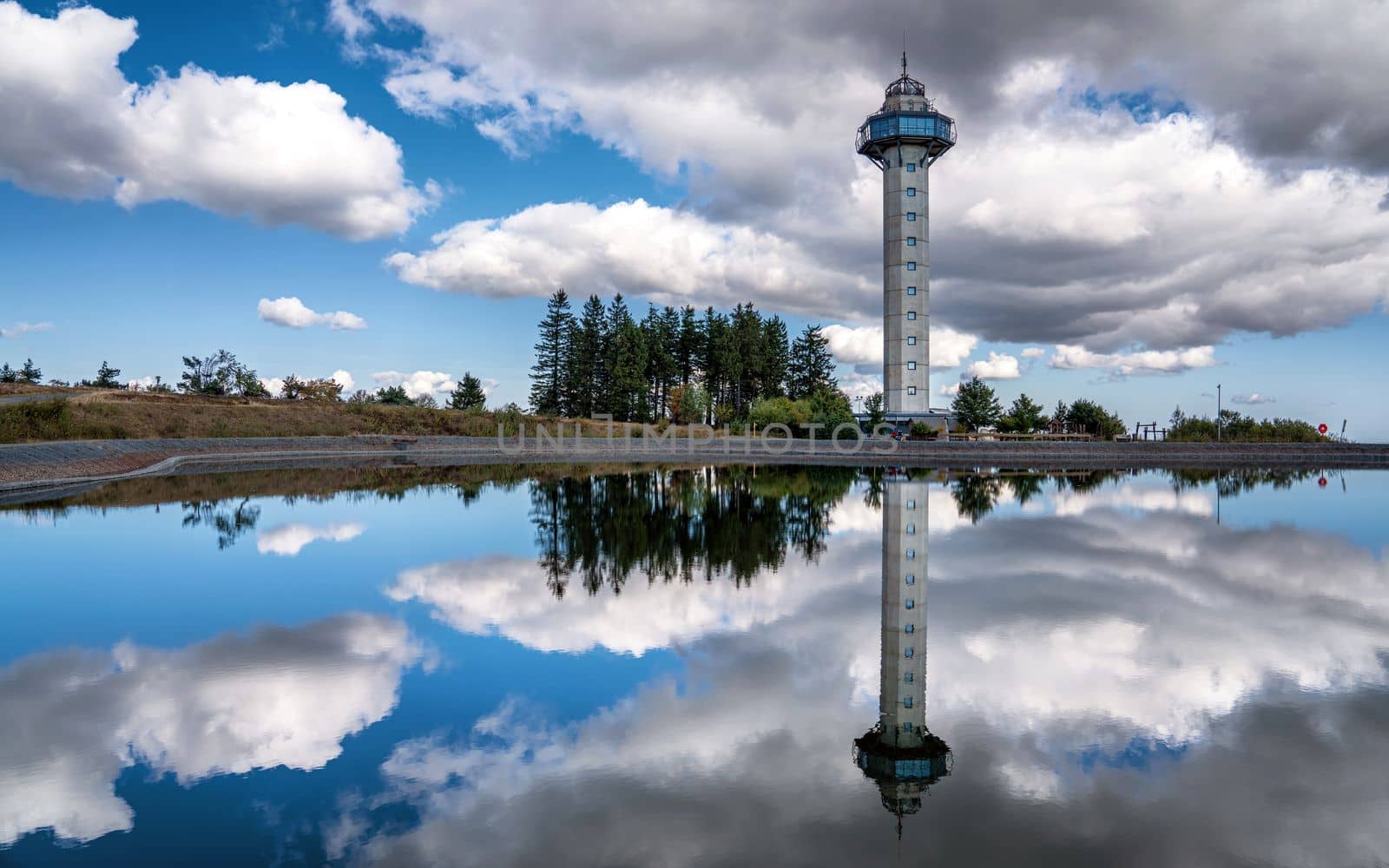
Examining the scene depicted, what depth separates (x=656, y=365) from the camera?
229 ft

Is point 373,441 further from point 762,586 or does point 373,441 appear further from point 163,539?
point 762,586

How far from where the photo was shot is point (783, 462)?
37.9 m

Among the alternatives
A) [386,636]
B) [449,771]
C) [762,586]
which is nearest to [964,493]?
[762,586]

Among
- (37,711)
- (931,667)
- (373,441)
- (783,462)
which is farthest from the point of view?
(373,441)

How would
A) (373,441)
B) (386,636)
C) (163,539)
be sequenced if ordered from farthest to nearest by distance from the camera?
(373,441), (163,539), (386,636)

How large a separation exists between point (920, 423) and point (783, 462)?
14147mm

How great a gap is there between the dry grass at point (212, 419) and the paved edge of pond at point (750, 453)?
106 inches

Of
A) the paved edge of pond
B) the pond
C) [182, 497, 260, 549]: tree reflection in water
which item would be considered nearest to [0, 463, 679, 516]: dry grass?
[182, 497, 260, 549]: tree reflection in water

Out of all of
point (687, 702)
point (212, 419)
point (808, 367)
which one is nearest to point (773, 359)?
point (808, 367)

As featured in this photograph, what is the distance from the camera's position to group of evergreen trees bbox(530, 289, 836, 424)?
66.4 metres

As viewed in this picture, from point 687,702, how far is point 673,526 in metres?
9.45

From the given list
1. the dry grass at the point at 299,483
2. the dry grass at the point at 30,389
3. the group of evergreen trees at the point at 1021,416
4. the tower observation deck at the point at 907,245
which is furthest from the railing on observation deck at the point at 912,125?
the dry grass at the point at 30,389

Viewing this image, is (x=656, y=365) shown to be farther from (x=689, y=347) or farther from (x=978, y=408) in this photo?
(x=978, y=408)

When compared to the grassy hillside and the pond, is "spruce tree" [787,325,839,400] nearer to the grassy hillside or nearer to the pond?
the grassy hillside
